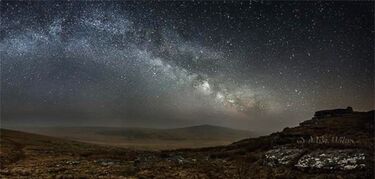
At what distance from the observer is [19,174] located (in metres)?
32.3

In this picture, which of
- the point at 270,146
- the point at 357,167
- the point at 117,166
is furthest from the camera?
the point at 270,146

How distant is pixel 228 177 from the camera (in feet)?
90.2

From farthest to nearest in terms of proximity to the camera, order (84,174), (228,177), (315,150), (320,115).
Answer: (320,115) < (315,150) < (84,174) < (228,177)

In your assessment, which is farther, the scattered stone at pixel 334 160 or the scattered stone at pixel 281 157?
the scattered stone at pixel 281 157

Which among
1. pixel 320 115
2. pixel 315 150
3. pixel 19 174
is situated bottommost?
pixel 19 174

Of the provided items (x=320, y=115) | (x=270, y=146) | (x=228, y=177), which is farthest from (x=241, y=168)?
(x=320, y=115)

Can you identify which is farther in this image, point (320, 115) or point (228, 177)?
point (320, 115)

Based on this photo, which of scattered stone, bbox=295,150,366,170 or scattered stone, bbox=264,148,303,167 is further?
scattered stone, bbox=264,148,303,167

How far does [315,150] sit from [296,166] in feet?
17.5

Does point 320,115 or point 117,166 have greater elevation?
point 320,115

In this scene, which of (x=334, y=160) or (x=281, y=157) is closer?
(x=334, y=160)

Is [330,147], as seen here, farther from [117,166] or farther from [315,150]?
[117,166]

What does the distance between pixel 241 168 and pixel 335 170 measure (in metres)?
9.06

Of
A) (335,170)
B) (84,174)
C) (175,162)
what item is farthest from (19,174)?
(335,170)
